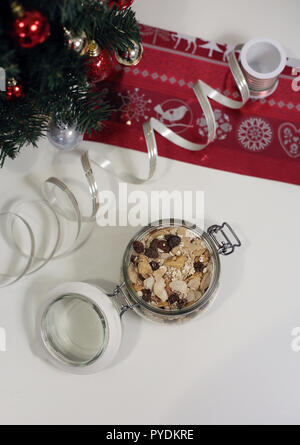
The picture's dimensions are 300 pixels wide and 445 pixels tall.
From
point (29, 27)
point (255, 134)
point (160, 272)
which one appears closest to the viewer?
point (29, 27)

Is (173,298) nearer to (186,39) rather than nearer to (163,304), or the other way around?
(163,304)

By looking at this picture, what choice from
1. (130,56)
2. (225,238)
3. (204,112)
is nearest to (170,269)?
(225,238)

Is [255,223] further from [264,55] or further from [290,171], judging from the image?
[264,55]

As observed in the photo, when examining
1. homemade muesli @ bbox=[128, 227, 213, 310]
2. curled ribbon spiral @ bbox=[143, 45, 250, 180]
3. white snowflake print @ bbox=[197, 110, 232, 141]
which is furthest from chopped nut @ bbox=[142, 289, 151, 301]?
white snowflake print @ bbox=[197, 110, 232, 141]

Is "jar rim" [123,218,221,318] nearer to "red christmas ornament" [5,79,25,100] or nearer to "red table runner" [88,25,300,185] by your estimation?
"red table runner" [88,25,300,185]

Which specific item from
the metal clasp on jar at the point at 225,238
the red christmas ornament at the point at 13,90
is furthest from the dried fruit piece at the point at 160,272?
the red christmas ornament at the point at 13,90

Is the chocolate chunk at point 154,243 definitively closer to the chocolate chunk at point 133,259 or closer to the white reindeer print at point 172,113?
the chocolate chunk at point 133,259
